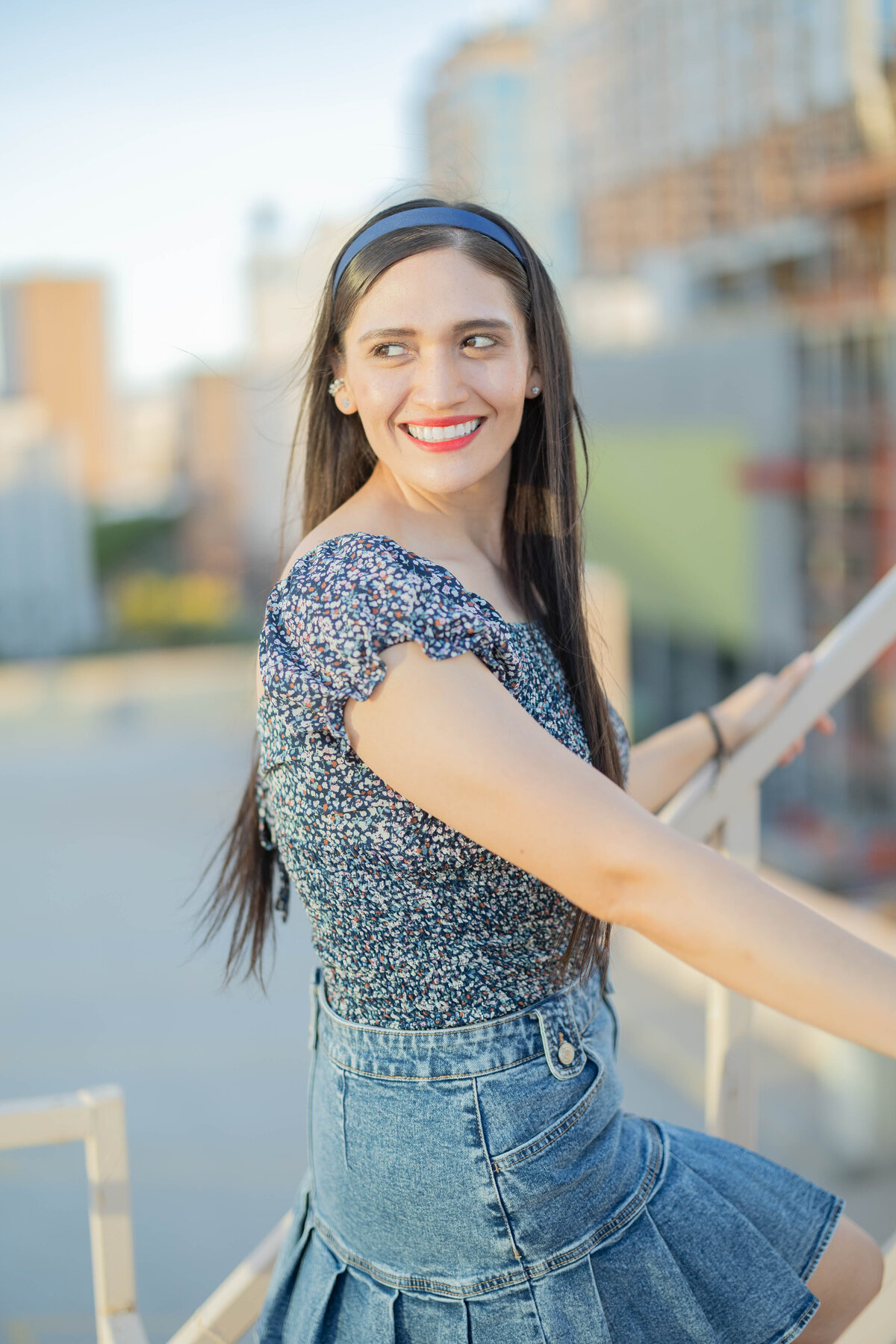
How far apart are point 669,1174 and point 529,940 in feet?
0.79

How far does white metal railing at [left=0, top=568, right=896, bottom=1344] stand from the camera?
1.12 metres

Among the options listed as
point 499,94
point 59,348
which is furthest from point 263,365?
point 59,348

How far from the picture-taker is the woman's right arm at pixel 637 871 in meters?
0.76

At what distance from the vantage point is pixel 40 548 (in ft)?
59.5

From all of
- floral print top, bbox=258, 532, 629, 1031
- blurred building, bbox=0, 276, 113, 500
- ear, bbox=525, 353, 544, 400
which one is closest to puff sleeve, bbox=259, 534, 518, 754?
floral print top, bbox=258, 532, 629, 1031

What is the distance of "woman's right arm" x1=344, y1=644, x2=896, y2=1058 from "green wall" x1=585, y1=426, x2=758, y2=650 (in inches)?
456

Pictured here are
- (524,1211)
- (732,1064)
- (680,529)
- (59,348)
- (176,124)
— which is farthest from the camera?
(59,348)

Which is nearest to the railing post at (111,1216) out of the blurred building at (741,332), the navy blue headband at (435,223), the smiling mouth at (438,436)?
the smiling mouth at (438,436)

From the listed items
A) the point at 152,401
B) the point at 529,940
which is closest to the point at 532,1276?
the point at 529,940

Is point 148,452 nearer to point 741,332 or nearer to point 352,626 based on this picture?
point 741,332

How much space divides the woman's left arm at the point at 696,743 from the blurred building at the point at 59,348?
2287 cm

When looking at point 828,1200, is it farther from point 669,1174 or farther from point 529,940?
point 529,940

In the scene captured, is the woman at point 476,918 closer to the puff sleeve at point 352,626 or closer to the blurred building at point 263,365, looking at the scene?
the puff sleeve at point 352,626

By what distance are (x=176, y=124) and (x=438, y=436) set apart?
23.0 meters
